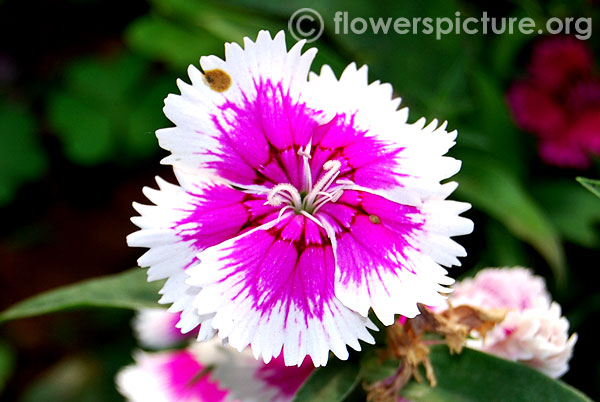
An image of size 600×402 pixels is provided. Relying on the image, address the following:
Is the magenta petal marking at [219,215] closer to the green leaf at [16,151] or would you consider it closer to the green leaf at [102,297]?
the green leaf at [102,297]

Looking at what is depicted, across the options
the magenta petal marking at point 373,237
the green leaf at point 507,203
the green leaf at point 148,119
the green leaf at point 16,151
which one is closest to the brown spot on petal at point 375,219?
the magenta petal marking at point 373,237

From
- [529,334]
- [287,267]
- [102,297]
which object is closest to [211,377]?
[102,297]

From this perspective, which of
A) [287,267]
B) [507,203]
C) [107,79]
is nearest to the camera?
[287,267]

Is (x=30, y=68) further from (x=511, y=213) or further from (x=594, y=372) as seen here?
(x=594, y=372)

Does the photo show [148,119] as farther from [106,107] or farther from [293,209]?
[293,209]

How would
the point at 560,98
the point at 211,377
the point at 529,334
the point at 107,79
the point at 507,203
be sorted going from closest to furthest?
the point at 529,334
the point at 211,377
the point at 507,203
the point at 560,98
the point at 107,79

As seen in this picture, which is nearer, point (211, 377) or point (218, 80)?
point (218, 80)

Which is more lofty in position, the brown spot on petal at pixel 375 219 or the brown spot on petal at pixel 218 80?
the brown spot on petal at pixel 218 80

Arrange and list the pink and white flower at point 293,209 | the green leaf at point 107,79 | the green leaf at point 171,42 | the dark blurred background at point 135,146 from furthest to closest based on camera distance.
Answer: the green leaf at point 107,79 < the green leaf at point 171,42 < the dark blurred background at point 135,146 < the pink and white flower at point 293,209
